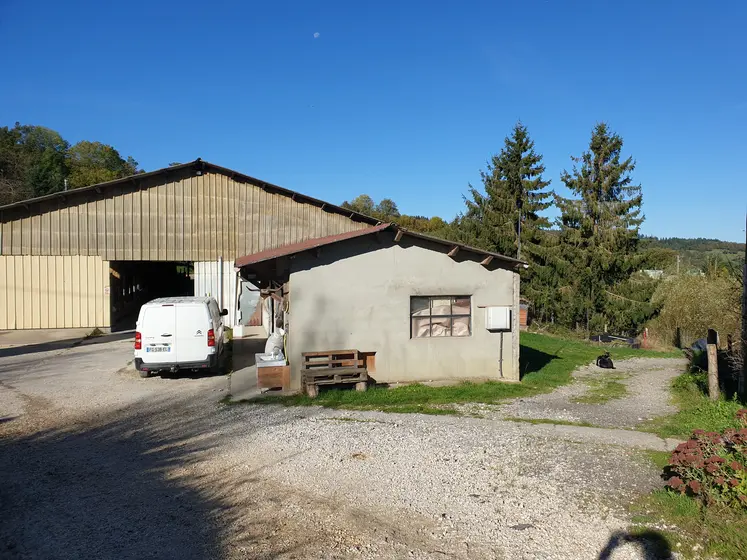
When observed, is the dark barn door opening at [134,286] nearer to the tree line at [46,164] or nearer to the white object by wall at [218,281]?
the white object by wall at [218,281]

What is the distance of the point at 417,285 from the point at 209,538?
8549mm

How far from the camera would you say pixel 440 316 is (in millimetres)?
12969

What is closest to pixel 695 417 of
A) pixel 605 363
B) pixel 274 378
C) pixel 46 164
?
pixel 605 363

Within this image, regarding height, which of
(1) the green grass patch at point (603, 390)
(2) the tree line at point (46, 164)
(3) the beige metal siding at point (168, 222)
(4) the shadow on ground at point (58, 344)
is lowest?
(1) the green grass patch at point (603, 390)

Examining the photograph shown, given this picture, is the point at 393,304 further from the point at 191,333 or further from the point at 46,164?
the point at 46,164

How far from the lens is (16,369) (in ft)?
46.7

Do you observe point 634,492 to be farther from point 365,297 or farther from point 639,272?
point 639,272

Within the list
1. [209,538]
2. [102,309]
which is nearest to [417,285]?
[209,538]

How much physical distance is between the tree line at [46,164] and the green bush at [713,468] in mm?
51048

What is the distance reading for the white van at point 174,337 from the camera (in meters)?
12.3

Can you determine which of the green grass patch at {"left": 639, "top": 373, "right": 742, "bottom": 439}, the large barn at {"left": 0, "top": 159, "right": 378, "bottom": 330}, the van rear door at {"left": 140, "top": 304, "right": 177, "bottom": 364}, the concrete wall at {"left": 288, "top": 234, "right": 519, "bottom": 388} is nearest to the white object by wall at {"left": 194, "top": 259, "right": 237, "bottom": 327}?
the large barn at {"left": 0, "top": 159, "right": 378, "bottom": 330}

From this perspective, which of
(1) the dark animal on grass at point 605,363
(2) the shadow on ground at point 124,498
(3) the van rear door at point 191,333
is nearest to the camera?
(2) the shadow on ground at point 124,498

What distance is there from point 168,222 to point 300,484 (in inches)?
738

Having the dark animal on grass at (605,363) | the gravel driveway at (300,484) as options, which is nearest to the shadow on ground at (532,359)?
the dark animal on grass at (605,363)
